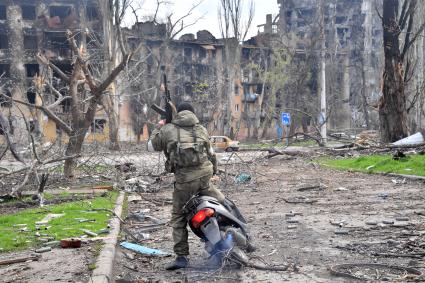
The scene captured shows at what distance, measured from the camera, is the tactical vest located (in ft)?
19.1

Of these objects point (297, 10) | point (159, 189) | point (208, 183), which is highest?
point (297, 10)

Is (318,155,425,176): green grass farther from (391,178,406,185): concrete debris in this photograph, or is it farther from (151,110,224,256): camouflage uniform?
(151,110,224,256): camouflage uniform

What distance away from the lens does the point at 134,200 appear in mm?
12500

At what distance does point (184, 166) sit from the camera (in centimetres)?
588

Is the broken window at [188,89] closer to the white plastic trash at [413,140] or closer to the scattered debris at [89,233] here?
the white plastic trash at [413,140]

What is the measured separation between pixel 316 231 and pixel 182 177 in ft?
9.03

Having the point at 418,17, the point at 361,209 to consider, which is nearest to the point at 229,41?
the point at 418,17

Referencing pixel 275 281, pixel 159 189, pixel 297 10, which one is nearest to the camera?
pixel 275 281

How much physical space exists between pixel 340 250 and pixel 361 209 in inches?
132

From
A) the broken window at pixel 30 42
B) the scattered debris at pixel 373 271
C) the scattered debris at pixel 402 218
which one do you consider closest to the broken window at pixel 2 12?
the broken window at pixel 30 42

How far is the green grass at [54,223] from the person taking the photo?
293 inches

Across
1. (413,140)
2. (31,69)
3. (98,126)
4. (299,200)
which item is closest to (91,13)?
(31,69)

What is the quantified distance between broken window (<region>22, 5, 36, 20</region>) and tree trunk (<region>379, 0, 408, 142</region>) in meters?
44.6

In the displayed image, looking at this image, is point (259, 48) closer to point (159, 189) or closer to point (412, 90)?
point (412, 90)
